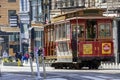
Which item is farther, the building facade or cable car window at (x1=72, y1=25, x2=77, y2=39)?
the building facade

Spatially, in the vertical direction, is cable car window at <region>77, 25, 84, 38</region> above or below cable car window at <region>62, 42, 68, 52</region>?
above

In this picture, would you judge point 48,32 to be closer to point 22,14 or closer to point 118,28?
point 118,28

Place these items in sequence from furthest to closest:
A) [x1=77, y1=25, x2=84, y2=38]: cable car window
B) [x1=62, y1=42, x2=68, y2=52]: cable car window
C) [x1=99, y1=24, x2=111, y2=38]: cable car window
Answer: [x1=62, y1=42, x2=68, y2=52]: cable car window < [x1=99, y1=24, x2=111, y2=38]: cable car window < [x1=77, y1=25, x2=84, y2=38]: cable car window

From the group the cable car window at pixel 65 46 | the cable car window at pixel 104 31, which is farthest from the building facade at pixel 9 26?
the cable car window at pixel 104 31

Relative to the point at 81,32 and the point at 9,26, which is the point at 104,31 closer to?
the point at 81,32

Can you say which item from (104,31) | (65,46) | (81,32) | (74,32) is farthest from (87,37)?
(65,46)

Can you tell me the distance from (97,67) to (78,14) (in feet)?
13.1

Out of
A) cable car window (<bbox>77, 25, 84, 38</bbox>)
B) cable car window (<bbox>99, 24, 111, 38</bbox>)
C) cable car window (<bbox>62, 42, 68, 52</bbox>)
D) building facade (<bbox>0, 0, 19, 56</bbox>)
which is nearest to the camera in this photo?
cable car window (<bbox>77, 25, 84, 38</bbox>)

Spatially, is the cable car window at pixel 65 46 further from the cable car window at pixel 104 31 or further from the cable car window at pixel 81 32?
the cable car window at pixel 104 31

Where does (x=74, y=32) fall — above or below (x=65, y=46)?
above

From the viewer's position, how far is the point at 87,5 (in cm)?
5453

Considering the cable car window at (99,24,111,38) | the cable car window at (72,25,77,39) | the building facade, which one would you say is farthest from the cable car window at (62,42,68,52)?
the building facade

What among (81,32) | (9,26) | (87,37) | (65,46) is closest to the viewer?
(81,32)

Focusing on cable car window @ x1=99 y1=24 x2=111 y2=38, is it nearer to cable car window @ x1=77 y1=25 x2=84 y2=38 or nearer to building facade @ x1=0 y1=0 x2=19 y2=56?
cable car window @ x1=77 y1=25 x2=84 y2=38
